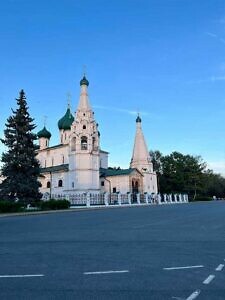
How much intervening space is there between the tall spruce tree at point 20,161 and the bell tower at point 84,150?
21.6 metres

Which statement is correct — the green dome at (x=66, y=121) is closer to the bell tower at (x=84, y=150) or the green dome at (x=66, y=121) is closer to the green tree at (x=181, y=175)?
the bell tower at (x=84, y=150)

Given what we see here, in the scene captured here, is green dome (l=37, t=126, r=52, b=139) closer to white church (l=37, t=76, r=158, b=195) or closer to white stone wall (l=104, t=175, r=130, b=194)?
white church (l=37, t=76, r=158, b=195)

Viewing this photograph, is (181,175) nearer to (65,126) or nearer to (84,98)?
(65,126)

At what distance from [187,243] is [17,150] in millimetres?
27670

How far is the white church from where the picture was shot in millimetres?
56656

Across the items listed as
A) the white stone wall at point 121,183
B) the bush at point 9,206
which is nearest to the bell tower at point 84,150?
the white stone wall at point 121,183

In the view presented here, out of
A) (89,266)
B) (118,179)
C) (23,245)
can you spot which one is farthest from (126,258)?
(118,179)

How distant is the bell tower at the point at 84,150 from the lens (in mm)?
56219

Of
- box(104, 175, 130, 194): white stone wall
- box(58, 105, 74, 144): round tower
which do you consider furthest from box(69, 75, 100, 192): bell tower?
box(58, 105, 74, 144): round tower

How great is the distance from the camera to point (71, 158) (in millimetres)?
58062

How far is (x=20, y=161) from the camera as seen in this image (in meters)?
33.4

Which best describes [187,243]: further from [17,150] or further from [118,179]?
[118,179]

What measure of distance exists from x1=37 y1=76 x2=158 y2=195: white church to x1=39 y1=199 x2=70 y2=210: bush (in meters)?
15.1

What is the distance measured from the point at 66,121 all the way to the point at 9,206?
41647mm
